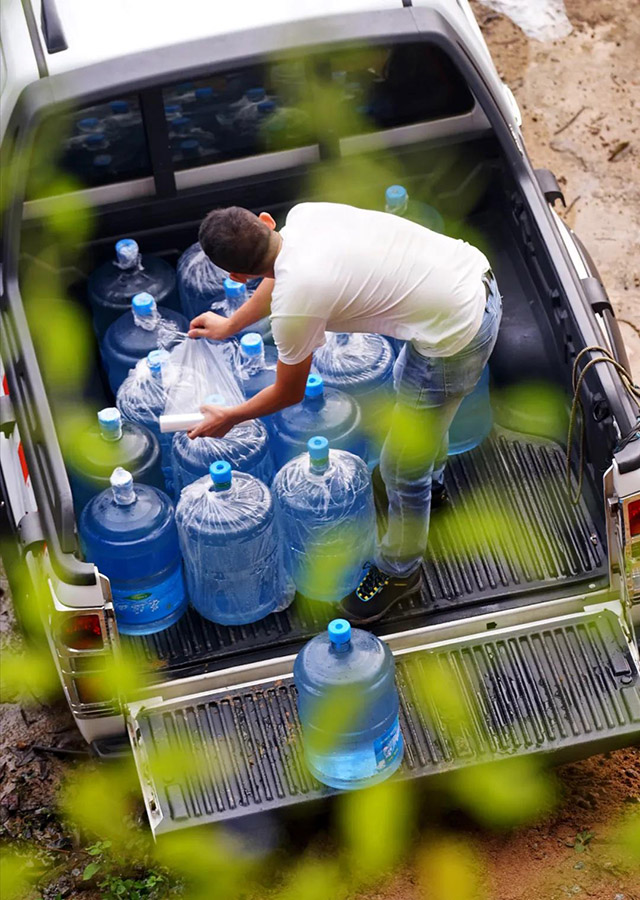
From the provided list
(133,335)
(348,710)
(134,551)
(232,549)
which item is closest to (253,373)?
(133,335)

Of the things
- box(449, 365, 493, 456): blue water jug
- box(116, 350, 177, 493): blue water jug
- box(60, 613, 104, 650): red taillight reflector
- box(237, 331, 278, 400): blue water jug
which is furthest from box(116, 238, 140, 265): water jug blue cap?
box(60, 613, 104, 650): red taillight reflector

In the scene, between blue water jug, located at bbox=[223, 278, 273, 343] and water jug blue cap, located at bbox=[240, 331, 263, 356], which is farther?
blue water jug, located at bbox=[223, 278, 273, 343]

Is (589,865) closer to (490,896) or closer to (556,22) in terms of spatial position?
(490,896)

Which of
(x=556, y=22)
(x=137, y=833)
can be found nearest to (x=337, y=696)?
(x=137, y=833)

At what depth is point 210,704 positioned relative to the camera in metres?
4.32

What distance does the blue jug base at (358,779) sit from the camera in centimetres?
415

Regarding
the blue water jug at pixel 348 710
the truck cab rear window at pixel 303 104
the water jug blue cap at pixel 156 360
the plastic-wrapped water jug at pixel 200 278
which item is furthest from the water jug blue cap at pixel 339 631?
the truck cab rear window at pixel 303 104

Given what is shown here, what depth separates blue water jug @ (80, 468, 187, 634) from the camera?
4.44m

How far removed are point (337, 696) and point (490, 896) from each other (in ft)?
2.74

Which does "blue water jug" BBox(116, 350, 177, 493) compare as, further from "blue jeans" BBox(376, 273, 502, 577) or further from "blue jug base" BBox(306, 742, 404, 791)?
"blue jug base" BBox(306, 742, 404, 791)

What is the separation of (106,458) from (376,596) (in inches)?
40.7

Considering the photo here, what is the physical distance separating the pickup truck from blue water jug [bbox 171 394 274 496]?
48cm

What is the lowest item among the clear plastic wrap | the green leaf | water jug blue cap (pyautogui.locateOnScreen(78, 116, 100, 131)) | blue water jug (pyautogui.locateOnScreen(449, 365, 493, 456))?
the green leaf

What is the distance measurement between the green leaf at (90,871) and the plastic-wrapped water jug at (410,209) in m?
2.58
